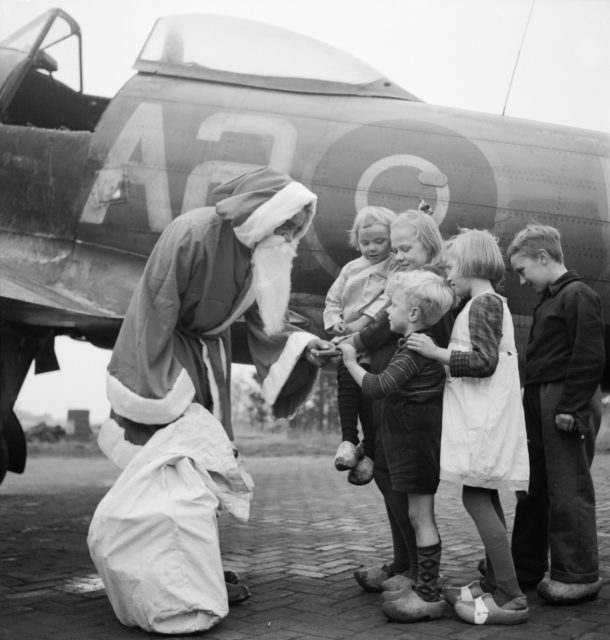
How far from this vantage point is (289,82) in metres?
5.54

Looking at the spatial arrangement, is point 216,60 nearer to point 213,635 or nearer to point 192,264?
point 192,264

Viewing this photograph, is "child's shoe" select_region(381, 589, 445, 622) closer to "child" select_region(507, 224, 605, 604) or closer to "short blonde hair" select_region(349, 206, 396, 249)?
"child" select_region(507, 224, 605, 604)

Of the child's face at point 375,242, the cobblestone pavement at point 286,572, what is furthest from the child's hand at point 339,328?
the cobblestone pavement at point 286,572

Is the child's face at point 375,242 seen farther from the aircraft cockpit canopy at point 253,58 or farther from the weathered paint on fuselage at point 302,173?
the aircraft cockpit canopy at point 253,58

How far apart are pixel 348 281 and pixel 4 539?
299 centimetres

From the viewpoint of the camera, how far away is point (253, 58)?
561 cm

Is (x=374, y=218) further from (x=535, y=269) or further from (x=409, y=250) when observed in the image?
(x=535, y=269)

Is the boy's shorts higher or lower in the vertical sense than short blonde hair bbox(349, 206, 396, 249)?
lower

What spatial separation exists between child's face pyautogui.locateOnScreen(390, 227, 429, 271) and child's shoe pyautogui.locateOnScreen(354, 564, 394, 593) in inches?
52.9

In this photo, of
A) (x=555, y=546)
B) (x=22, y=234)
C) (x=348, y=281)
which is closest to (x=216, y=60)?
(x=22, y=234)

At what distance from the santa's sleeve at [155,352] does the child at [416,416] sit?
0.71 m

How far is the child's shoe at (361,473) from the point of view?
11.0 feet

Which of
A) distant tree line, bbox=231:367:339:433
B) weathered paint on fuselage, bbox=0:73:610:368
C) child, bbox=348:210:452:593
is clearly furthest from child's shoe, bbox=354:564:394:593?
distant tree line, bbox=231:367:339:433

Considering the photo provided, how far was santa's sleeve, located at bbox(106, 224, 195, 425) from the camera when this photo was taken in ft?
10.2
